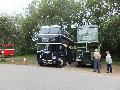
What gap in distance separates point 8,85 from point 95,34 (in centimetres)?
1822

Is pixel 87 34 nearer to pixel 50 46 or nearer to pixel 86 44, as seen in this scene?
pixel 86 44

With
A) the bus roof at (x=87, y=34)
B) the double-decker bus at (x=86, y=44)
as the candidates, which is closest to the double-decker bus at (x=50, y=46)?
the double-decker bus at (x=86, y=44)

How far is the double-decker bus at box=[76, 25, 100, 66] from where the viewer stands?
31250mm

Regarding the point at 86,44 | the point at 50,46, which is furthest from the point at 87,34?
the point at 50,46

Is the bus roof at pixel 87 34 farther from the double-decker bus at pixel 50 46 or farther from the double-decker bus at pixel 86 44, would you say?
the double-decker bus at pixel 50 46

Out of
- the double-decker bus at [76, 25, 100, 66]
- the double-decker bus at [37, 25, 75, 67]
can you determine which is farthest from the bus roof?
the double-decker bus at [37, 25, 75, 67]

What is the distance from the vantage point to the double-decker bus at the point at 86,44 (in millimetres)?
31250

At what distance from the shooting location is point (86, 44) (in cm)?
3228

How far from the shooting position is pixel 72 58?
3853 cm

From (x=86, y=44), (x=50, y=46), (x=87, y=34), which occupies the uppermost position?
(x=87, y=34)

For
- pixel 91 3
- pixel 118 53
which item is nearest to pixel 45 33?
pixel 91 3

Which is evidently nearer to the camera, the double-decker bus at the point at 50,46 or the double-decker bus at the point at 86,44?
the double-decker bus at the point at 50,46

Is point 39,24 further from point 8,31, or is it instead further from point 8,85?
point 8,85

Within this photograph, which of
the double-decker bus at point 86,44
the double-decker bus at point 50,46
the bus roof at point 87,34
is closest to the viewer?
the double-decker bus at point 50,46
